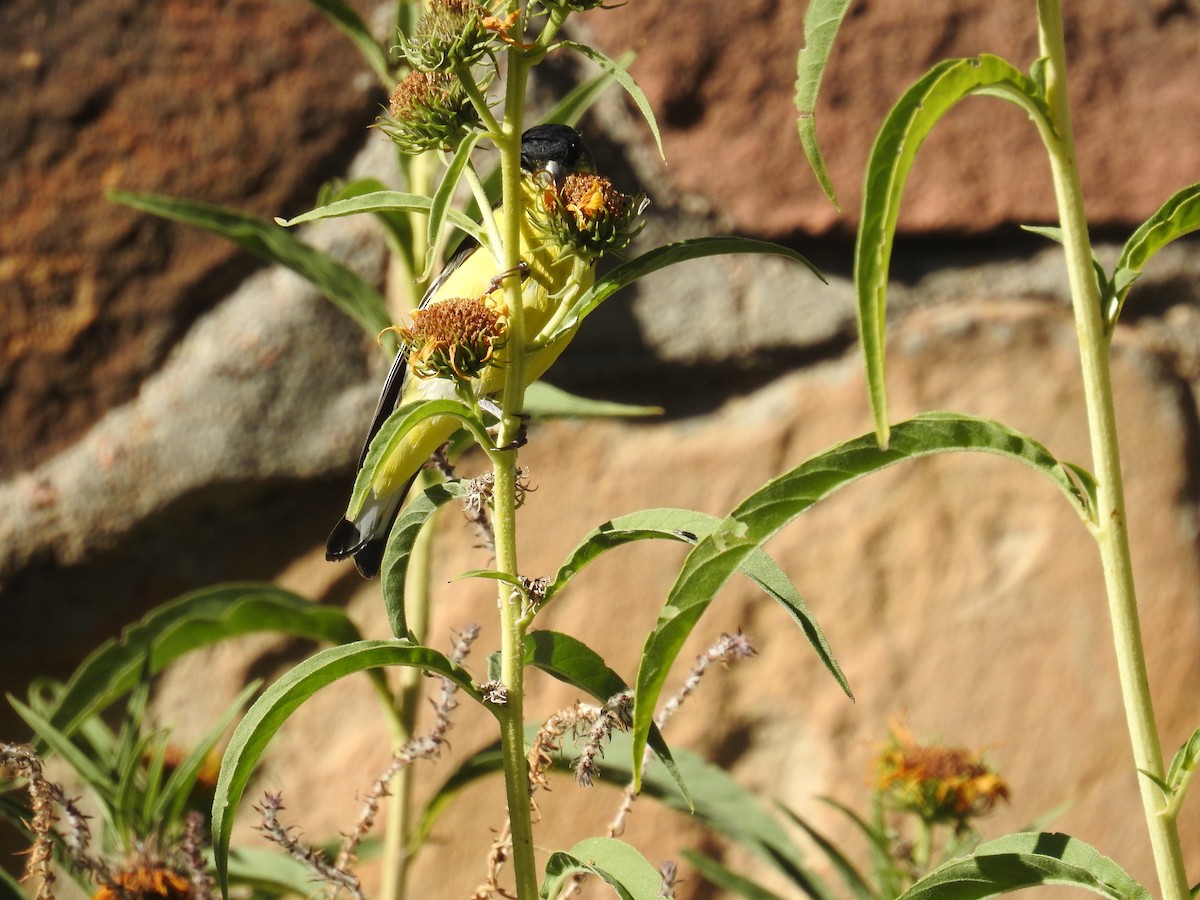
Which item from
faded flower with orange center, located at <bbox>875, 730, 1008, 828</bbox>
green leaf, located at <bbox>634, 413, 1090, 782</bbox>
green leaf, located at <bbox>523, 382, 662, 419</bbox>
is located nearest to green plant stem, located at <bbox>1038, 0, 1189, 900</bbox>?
green leaf, located at <bbox>634, 413, 1090, 782</bbox>

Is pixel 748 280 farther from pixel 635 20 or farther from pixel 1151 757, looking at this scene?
pixel 1151 757

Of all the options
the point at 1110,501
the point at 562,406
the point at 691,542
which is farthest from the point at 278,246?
the point at 1110,501

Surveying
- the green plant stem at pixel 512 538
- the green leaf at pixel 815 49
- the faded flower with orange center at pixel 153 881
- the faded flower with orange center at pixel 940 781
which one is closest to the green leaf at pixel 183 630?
the faded flower with orange center at pixel 153 881

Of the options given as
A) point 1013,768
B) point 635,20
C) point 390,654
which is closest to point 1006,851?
point 390,654

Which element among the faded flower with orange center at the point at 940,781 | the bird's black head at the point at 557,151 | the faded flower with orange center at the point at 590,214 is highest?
the bird's black head at the point at 557,151

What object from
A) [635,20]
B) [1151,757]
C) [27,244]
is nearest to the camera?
[1151,757]

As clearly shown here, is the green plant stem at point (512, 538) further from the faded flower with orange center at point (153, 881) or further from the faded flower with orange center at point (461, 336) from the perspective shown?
the faded flower with orange center at point (153, 881)

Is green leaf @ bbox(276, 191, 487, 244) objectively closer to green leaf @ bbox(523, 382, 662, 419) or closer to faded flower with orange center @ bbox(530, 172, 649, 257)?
faded flower with orange center @ bbox(530, 172, 649, 257)
